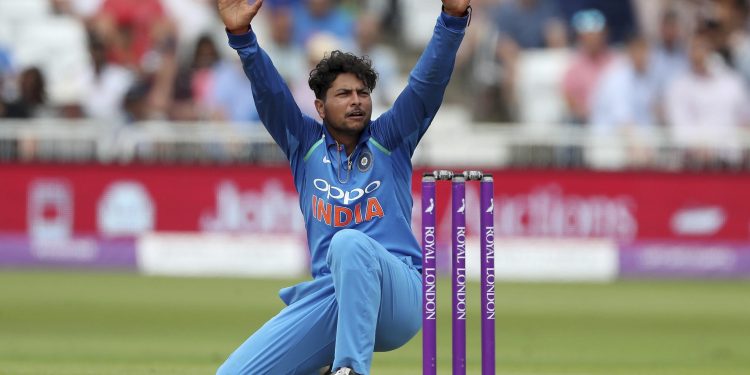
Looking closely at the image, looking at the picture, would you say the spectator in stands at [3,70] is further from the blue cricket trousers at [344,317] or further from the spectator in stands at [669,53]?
the blue cricket trousers at [344,317]

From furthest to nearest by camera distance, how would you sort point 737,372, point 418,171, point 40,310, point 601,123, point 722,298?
point 601,123
point 418,171
point 722,298
point 40,310
point 737,372

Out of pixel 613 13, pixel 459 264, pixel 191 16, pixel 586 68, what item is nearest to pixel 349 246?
pixel 459 264

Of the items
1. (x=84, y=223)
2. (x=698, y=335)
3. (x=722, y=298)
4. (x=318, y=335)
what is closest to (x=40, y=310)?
(x=84, y=223)

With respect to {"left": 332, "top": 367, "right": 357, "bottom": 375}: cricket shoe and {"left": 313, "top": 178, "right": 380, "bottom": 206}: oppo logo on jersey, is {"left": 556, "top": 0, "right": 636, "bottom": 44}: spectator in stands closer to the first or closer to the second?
{"left": 313, "top": 178, "right": 380, "bottom": 206}: oppo logo on jersey

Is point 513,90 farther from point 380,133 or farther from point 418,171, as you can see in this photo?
point 380,133

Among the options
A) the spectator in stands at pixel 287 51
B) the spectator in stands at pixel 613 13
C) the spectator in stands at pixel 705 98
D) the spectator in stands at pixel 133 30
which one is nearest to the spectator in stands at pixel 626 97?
the spectator in stands at pixel 705 98

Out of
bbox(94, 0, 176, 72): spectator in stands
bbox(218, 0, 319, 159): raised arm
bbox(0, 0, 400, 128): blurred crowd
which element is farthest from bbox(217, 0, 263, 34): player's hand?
bbox(94, 0, 176, 72): spectator in stands

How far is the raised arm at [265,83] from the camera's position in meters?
5.04

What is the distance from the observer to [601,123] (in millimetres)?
14414

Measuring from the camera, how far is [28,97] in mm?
14852

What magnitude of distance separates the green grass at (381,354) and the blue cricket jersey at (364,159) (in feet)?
8.14

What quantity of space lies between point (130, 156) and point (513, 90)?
3969 millimetres

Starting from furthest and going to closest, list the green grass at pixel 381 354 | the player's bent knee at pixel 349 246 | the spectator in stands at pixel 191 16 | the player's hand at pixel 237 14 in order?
1. the spectator in stands at pixel 191 16
2. the green grass at pixel 381 354
3. the player's hand at pixel 237 14
4. the player's bent knee at pixel 349 246

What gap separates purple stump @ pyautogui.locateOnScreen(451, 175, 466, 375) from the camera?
4.69 meters
